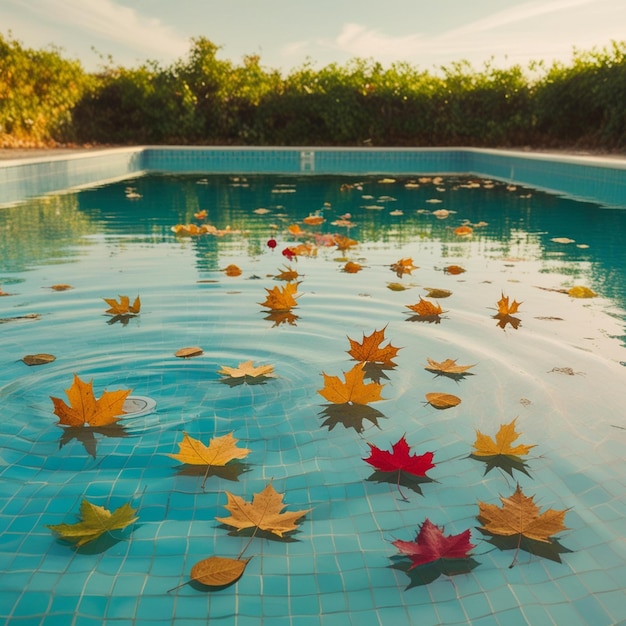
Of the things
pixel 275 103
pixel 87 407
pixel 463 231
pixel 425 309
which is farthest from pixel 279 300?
pixel 275 103

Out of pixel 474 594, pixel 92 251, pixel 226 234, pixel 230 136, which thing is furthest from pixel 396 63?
pixel 474 594

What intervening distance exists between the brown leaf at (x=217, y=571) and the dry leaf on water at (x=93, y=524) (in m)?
0.23

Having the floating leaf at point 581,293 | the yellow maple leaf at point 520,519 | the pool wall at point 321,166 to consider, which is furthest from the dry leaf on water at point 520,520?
the pool wall at point 321,166

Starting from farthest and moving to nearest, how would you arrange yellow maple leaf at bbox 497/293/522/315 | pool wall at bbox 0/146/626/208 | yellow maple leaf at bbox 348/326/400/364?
pool wall at bbox 0/146/626/208, yellow maple leaf at bbox 497/293/522/315, yellow maple leaf at bbox 348/326/400/364

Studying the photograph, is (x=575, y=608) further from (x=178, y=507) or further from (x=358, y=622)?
(x=178, y=507)

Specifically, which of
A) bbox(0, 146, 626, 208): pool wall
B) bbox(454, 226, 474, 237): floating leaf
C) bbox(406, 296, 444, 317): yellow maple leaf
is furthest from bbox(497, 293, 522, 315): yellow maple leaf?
bbox(0, 146, 626, 208): pool wall

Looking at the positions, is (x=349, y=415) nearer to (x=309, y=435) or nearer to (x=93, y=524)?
(x=309, y=435)

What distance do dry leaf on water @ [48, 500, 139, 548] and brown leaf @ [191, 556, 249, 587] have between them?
0.77ft

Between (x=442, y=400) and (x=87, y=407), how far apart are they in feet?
3.66

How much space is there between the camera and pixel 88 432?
1975mm

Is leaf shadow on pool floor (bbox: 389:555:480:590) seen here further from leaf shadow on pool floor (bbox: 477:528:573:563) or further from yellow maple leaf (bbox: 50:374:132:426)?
yellow maple leaf (bbox: 50:374:132:426)

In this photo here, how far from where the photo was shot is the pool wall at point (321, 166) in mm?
8758

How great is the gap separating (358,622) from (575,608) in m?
0.41

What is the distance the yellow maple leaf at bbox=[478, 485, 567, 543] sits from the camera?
1.43m
